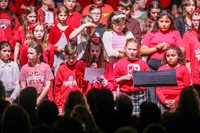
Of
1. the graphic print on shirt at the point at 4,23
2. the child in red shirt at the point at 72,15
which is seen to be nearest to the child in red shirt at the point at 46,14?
the child in red shirt at the point at 72,15

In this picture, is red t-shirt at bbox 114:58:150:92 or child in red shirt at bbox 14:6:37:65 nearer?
red t-shirt at bbox 114:58:150:92

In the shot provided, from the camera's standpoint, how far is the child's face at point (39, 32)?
1227 centimetres

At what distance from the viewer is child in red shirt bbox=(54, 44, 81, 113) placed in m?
11.3

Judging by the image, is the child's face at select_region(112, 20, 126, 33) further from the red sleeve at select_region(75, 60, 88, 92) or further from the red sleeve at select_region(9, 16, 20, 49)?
the red sleeve at select_region(9, 16, 20, 49)

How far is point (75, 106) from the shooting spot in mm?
8312

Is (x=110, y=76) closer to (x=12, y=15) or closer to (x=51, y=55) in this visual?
(x=51, y=55)

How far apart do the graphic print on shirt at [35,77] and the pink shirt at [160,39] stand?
5.61 ft

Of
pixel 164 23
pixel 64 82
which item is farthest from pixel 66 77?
pixel 164 23

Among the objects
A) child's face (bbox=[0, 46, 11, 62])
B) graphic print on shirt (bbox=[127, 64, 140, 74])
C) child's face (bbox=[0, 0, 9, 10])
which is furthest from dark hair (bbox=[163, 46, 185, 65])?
child's face (bbox=[0, 0, 9, 10])

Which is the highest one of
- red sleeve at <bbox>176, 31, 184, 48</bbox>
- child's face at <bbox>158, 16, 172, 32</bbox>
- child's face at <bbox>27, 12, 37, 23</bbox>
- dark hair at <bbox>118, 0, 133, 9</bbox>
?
dark hair at <bbox>118, 0, 133, 9</bbox>

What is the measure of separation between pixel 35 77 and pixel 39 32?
111cm

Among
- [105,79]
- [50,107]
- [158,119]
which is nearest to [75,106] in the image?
[50,107]

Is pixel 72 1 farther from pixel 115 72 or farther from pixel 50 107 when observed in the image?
pixel 50 107

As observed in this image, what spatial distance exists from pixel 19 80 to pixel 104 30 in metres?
1.86
